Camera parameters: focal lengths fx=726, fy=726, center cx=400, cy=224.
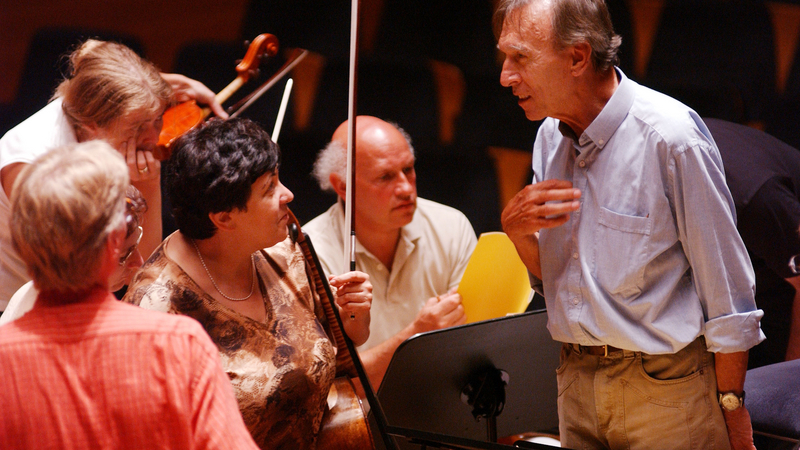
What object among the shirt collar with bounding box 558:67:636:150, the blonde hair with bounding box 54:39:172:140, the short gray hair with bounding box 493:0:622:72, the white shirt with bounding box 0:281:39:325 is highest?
the short gray hair with bounding box 493:0:622:72

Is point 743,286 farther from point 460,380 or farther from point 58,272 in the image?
point 58,272

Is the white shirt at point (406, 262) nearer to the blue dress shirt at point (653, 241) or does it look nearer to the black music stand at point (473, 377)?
the black music stand at point (473, 377)

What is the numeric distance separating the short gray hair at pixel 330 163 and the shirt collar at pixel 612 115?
132 cm

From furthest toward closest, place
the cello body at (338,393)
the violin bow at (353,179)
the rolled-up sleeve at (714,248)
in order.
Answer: the cello body at (338,393) → the violin bow at (353,179) → the rolled-up sleeve at (714,248)

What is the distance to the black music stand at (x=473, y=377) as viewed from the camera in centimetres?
180

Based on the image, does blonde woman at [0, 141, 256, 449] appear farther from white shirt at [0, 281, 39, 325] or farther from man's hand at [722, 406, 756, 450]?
man's hand at [722, 406, 756, 450]

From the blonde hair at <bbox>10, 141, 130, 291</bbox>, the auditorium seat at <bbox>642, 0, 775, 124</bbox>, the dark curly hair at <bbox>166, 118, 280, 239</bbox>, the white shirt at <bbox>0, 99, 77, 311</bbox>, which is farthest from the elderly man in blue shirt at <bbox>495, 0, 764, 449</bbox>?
the auditorium seat at <bbox>642, 0, 775, 124</bbox>

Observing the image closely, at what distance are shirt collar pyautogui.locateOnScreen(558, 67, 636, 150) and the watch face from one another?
566mm

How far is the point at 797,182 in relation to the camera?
2336 millimetres

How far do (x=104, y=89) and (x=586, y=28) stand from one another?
1.26 meters

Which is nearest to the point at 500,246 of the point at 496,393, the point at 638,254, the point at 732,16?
the point at 496,393

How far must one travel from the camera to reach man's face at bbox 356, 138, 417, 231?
2.69 meters

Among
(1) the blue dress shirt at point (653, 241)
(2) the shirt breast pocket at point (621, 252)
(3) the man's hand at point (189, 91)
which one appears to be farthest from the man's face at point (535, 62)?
(3) the man's hand at point (189, 91)

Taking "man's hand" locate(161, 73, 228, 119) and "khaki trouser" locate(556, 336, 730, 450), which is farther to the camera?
"man's hand" locate(161, 73, 228, 119)
